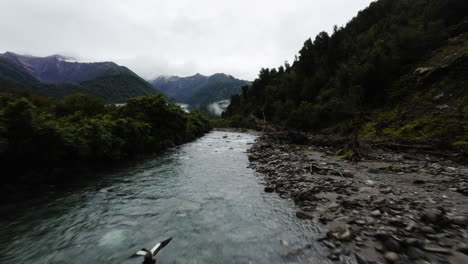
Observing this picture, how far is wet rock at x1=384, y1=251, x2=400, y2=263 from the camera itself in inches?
178

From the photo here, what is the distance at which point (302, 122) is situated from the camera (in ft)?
149

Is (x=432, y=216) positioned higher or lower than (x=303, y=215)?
higher

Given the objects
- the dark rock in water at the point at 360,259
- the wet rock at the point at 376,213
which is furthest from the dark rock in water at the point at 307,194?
the dark rock in water at the point at 360,259

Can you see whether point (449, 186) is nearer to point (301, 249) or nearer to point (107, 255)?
point (301, 249)

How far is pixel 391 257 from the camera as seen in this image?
459cm

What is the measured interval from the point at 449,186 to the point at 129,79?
220 m

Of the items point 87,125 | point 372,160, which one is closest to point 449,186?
point 372,160

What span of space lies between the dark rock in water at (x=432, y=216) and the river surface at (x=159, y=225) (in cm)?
338

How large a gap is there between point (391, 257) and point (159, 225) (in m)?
7.35

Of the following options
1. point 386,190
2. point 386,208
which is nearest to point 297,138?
point 386,190

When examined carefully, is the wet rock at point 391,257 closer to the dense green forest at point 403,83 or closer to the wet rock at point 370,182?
the wet rock at point 370,182

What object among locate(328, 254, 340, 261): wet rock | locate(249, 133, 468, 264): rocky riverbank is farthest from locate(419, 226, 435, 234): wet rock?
locate(328, 254, 340, 261): wet rock

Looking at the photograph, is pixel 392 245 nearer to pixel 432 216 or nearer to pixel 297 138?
pixel 432 216

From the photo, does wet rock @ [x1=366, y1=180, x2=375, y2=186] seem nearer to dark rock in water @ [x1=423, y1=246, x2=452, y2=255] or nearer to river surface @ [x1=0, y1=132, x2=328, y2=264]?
river surface @ [x1=0, y1=132, x2=328, y2=264]
